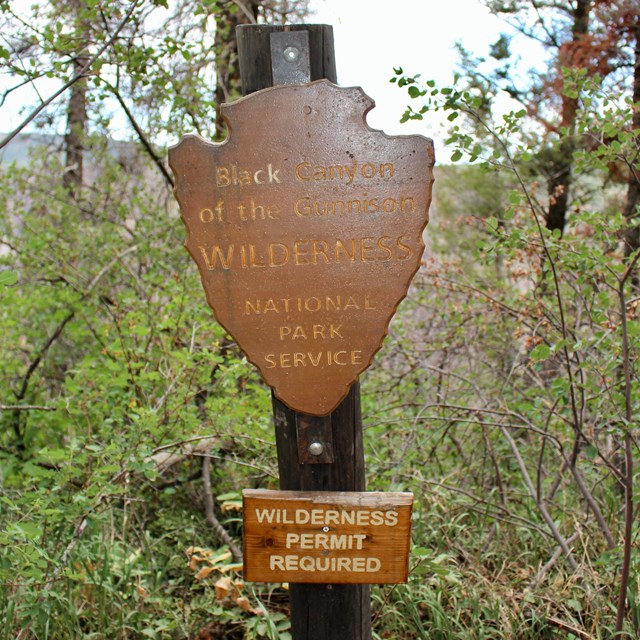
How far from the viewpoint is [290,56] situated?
7.32 ft

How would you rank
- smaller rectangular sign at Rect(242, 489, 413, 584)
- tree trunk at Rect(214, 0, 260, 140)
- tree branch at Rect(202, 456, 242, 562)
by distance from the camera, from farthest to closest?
1. tree trunk at Rect(214, 0, 260, 140)
2. tree branch at Rect(202, 456, 242, 562)
3. smaller rectangular sign at Rect(242, 489, 413, 584)

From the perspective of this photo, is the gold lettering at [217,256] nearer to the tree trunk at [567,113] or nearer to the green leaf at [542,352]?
the green leaf at [542,352]

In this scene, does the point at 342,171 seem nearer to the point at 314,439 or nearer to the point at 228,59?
the point at 314,439

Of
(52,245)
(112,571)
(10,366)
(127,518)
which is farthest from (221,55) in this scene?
(112,571)

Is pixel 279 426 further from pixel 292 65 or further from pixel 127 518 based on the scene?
pixel 127 518

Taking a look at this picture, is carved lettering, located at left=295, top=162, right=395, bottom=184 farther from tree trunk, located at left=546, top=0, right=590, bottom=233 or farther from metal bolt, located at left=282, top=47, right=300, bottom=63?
tree trunk, located at left=546, top=0, right=590, bottom=233

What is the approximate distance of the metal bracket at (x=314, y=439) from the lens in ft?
7.60

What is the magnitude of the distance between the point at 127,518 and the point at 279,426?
1824mm

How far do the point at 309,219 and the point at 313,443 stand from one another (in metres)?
0.66

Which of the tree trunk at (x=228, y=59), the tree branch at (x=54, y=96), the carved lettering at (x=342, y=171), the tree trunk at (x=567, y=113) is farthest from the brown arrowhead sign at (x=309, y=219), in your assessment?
the tree trunk at (x=567, y=113)

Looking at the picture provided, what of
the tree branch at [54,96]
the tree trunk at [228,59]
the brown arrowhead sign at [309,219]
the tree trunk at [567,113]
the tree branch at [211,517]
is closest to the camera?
the brown arrowhead sign at [309,219]

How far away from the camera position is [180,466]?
4477 millimetres

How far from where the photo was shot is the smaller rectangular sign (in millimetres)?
2307

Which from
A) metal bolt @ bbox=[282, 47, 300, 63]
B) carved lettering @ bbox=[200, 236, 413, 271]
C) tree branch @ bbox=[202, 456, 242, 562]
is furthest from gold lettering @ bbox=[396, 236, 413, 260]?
Answer: tree branch @ bbox=[202, 456, 242, 562]
